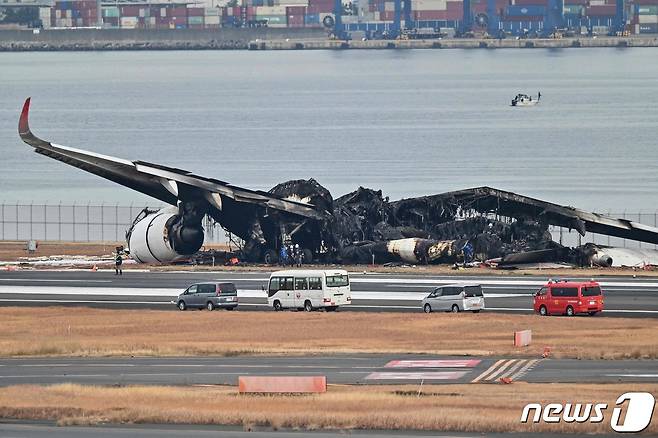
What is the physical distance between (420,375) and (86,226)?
94617mm

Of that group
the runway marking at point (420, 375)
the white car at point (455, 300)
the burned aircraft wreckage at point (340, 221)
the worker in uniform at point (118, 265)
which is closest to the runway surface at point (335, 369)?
the runway marking at point (420, 375)

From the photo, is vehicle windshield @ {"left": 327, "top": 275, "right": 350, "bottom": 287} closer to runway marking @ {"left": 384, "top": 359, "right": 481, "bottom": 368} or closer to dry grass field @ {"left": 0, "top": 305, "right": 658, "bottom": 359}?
dry grass field @ {"left": 0, "top": 305, "right": 658, "bottom": 359}

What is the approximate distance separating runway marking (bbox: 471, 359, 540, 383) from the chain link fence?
71.8 meters

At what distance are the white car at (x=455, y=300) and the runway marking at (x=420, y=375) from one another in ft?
68.1

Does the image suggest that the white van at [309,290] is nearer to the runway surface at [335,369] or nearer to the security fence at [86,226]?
the runway surface at [335,369]

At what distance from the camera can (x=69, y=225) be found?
148000 millimetres

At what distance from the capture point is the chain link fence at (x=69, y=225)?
442 feet

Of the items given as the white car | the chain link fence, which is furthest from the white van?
the chain link fence

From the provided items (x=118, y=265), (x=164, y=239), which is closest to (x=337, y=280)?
(x=118, y=265)

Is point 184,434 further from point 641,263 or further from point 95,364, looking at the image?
point 641,263

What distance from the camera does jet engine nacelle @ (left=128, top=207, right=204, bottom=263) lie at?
103562 mm

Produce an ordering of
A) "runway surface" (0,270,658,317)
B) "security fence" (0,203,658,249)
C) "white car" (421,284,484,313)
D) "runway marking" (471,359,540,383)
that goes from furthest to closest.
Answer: "security fence" (0,203,658,249), "runway surface" (0,270,658,317), "white car" (421,284,484,313), "runway marking" (471,359,540,383)

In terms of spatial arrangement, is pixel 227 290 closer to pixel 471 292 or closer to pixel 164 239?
pixel 471 292

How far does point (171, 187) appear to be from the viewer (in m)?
103
